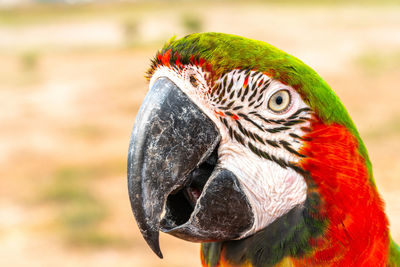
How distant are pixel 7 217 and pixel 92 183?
4.38 feet

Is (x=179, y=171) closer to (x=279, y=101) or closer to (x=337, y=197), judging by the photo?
(x=279, y=101)

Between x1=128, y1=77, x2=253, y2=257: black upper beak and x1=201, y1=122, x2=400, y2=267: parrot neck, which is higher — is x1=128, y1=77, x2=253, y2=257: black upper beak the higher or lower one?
the higher one

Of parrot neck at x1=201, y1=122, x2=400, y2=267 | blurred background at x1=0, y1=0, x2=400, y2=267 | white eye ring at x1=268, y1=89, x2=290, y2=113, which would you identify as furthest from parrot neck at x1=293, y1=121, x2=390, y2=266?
blurred background at x1=0, y1=0, x2=400, y2=267

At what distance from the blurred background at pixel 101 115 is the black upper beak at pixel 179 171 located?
61.2 inches

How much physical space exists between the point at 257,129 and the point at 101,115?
9360 millimetres

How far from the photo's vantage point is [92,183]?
714cm

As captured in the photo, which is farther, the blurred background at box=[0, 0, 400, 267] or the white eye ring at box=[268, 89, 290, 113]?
the blurred background at box=[0, 0, 400, 267]

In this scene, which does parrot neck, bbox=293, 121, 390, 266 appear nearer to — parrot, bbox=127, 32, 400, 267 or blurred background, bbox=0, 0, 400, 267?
parrot, bbox=127, 32, 400, 267

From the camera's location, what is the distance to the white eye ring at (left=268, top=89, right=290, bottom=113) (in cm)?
163

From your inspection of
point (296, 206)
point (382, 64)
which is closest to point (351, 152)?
point (296, 206)

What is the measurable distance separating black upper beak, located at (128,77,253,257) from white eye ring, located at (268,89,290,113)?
8.7 inches

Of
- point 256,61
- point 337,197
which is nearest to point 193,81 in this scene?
point 256,61

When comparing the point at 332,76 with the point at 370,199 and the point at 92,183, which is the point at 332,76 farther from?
the point at 370,199

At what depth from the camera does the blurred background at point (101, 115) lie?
566 cm
